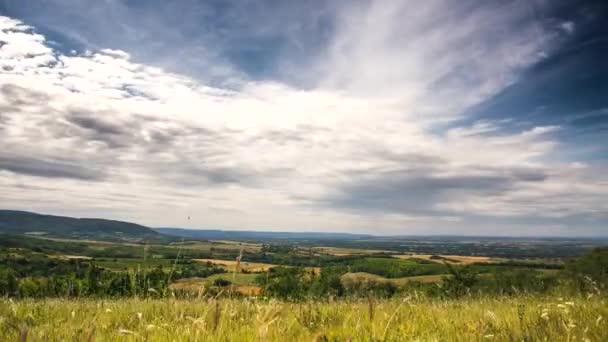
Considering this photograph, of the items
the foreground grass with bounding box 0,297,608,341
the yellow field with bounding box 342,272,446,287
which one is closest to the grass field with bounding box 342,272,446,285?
the yellow field with bounding box 342,272,446,287

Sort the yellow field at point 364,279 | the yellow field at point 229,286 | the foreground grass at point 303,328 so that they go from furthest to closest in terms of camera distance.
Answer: the yellow field at point 364,279 < the yellow field at point 229,286 < the foreground grass at point 303,328

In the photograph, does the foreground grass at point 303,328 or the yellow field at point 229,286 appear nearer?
the foreground grass at point 303,328

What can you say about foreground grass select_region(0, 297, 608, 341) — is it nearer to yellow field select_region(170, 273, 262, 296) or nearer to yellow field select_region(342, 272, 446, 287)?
yellow field select_region(170, 273, 262, 296)

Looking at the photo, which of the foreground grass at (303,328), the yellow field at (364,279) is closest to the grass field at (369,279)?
the yellow field at (364,279)

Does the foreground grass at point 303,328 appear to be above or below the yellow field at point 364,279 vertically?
above

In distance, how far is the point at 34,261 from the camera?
100500mm

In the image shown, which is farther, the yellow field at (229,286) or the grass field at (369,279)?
the grass field at (369,279)

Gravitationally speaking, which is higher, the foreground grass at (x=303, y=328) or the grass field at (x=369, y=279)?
the foreground grass at (x=303, y=328)

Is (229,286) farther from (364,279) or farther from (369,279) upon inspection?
(369,279)

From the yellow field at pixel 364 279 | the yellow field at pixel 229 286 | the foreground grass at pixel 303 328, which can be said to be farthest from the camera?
the yellow field at pixel 364 279

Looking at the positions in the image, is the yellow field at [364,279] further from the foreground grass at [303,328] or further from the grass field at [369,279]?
the foreground grass at [303,328]

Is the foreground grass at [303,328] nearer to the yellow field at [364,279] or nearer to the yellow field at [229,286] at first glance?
the yellow field at [229,286]

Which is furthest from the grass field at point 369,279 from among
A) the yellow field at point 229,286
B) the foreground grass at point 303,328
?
the foreground grass at point 303,328

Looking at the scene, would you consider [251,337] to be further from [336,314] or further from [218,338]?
[336,314]
